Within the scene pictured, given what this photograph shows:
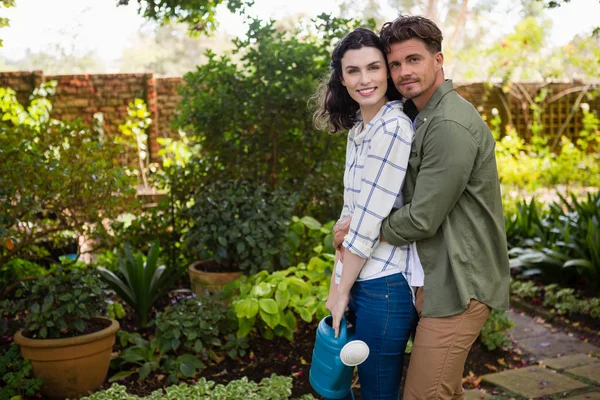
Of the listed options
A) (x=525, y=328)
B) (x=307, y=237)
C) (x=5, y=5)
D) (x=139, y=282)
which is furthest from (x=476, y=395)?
(x=5, y=5)

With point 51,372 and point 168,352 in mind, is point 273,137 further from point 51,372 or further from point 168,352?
point 51,372

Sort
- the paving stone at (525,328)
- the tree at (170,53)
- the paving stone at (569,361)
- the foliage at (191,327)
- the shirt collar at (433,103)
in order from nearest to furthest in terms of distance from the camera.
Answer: the shirt collar at (433,103), the foliage at (191,327), the paving stone at (569,361), the paving stone at (525,328), the tree at (170,53)

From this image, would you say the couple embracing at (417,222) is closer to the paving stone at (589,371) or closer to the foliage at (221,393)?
the foliage at (221,393)

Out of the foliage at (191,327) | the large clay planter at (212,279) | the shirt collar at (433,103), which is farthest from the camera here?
the large clay planter at (212,279)

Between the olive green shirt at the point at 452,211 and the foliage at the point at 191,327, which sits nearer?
the olive green shirt at the point at 452,211

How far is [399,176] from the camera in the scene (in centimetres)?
179

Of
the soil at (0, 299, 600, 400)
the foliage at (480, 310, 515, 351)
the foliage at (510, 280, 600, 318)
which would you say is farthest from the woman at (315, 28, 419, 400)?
the foliage at (510, 280, 600, 318)

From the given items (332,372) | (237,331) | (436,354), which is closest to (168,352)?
(237,331)

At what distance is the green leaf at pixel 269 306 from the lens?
11.2 feet

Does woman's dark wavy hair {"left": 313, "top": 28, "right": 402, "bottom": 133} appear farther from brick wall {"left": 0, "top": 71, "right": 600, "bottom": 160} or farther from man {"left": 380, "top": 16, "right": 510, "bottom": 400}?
brick wall {"left": 0, "top": 71, "right": 600, "bottom": 160}

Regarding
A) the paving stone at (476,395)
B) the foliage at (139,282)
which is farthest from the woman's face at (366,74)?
the foliage at (139,282)

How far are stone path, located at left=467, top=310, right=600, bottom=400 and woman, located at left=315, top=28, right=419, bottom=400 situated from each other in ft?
4.89

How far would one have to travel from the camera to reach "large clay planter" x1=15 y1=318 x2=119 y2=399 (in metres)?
3.17

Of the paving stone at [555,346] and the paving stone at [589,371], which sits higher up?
the paving stone at [589,371]
